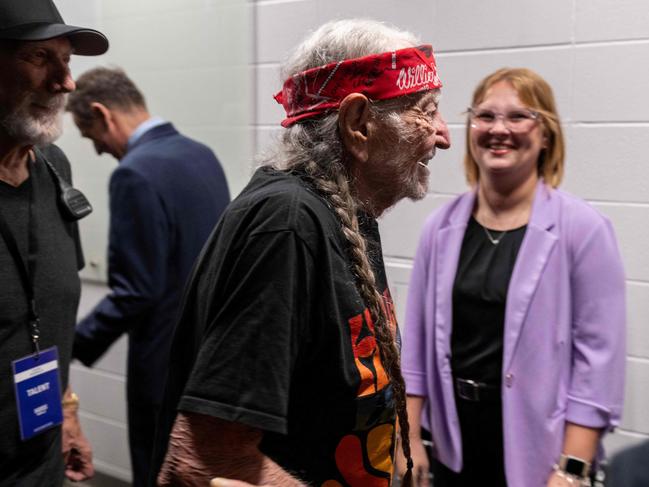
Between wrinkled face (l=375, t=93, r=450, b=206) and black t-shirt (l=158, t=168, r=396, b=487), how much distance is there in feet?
0.55

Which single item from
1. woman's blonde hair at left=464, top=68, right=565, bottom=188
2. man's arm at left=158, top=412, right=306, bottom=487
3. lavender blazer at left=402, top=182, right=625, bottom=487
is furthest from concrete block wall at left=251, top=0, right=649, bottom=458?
man's arm at left=158, top=412, right=306, bottom=487

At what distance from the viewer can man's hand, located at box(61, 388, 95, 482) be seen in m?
1.76

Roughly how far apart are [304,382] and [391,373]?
162 mm

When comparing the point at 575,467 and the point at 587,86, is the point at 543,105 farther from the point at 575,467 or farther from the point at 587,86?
the point at 575,467

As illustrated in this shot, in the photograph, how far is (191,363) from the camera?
106 centimetres

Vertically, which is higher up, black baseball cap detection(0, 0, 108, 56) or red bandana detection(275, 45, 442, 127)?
black baseball cap detection(0, 0, 108, 56)

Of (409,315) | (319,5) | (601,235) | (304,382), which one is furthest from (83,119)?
(304,382)

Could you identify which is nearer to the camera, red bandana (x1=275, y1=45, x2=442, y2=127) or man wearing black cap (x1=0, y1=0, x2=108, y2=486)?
red bandana (x1=275, y1=45, x2=442, y2=127)

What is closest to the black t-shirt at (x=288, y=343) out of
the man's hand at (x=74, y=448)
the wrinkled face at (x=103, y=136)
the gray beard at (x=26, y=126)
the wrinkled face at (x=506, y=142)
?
the gray beard at (x=26, y=126)

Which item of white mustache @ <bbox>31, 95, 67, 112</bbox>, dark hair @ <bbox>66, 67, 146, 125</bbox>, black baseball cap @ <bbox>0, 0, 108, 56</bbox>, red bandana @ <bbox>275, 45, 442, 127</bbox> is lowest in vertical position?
dark hair @ <bbox>66, 67, 146, 125</bbox>

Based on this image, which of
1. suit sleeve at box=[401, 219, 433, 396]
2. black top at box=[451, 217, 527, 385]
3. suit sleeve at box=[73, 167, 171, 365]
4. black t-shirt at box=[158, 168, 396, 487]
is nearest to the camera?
black t-shirt at box=[158, 168, 396, 487]

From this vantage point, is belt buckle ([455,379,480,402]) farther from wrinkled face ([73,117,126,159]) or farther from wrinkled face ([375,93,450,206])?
wrinkled face ([73,117,126,159])

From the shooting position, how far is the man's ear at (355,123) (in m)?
1.09

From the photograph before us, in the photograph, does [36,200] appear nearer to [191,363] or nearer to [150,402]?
[191,363]
